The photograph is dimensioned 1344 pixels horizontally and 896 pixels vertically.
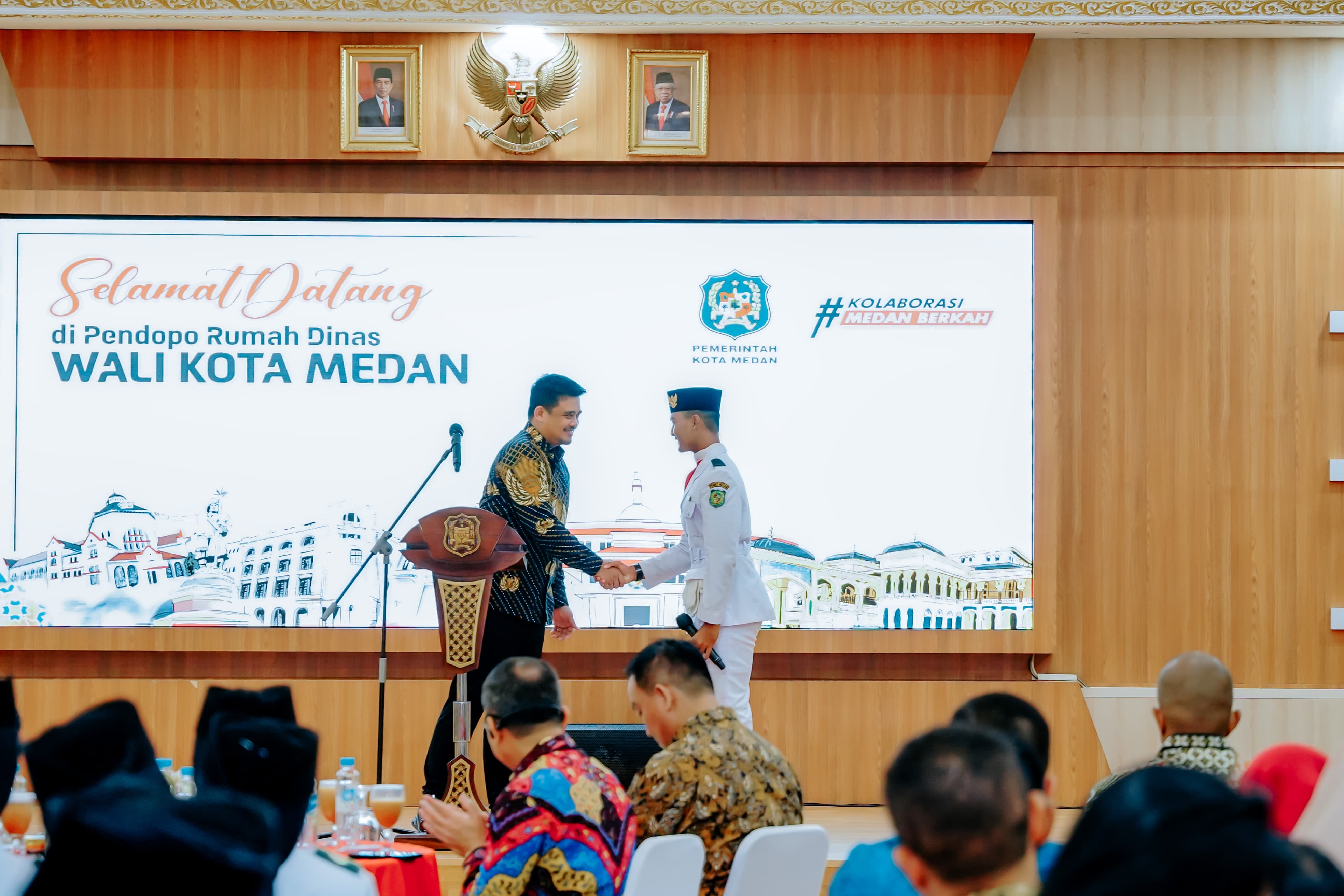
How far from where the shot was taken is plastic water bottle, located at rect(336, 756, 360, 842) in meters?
3.18

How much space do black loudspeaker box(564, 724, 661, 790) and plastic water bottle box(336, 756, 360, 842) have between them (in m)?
2.05

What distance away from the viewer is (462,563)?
14.4ft

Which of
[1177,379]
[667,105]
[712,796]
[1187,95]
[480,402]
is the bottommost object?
[712,796]

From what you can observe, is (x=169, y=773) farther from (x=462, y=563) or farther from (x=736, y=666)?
(x=736, y=666)

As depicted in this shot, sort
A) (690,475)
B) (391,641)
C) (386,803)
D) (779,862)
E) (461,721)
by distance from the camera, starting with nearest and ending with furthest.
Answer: (779,862)
(386,803)
(461,721)
(690,475)
(391,641)

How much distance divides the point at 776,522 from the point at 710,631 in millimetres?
875

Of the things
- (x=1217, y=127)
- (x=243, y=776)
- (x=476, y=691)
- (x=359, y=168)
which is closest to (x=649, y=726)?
(x=243, y=776)

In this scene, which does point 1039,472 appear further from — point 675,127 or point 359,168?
point 359,168

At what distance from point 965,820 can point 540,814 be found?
1.20 m

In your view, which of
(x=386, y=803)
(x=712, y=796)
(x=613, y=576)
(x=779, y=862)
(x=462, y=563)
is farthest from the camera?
(x=613, y=576)

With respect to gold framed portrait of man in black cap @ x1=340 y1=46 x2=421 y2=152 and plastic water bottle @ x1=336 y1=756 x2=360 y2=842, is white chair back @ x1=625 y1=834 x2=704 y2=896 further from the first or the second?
gold framed portrait of man in black cap @ x1=340 y1=46 x2=421 y2=152

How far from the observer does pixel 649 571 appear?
5547 mm

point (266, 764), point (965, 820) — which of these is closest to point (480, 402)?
point (266, 764)

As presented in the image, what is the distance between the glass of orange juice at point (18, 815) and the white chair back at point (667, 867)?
157 centimetres
